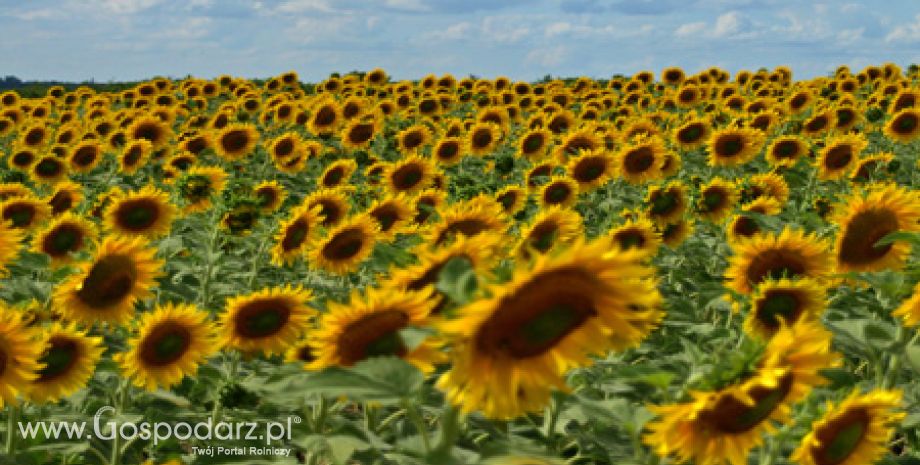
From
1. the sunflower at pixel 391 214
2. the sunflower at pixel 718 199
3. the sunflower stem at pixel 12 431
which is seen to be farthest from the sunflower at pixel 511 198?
the sunflower stem at pixel 12 431

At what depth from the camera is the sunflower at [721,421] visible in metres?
2.64

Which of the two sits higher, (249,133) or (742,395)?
(249,133)

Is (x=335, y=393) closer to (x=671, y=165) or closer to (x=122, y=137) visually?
(x=671, y=165)

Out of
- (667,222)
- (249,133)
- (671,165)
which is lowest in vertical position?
(667,222)

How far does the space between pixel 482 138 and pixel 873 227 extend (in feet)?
25.7

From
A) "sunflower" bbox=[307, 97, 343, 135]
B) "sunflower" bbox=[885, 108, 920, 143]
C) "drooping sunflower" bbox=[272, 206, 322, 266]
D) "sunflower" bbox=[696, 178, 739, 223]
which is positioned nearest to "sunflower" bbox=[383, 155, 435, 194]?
"sunflower" bbox=[696, 178, 739, 223]

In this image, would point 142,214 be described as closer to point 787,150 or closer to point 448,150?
point 448,150

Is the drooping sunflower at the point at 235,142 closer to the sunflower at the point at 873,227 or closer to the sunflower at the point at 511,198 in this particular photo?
the sunflower at the point at 511,198

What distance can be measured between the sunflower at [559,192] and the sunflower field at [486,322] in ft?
0.07

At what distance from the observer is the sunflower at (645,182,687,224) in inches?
311

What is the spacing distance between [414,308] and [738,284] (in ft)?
8.66

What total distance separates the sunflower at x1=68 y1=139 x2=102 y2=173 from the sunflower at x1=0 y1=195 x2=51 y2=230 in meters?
4.17

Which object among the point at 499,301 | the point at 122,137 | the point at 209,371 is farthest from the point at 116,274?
the point at 122,137

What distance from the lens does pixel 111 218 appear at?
24.2 ft
